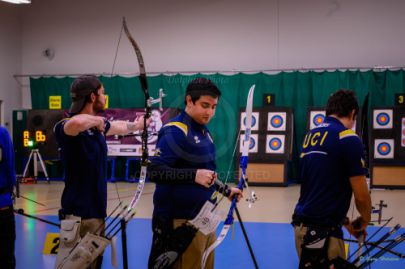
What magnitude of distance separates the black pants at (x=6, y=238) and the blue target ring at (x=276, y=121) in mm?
7094

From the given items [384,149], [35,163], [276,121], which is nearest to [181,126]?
[276,121]

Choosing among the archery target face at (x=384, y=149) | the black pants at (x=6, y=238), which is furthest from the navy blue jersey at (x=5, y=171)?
the archery target face at (x=384, y=149)

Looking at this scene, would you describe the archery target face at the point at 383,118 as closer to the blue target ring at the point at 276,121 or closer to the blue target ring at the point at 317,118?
the blue target ring at the point at 317,118

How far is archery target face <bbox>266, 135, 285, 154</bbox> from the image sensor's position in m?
9.38

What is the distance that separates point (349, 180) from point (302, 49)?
25.9 ft

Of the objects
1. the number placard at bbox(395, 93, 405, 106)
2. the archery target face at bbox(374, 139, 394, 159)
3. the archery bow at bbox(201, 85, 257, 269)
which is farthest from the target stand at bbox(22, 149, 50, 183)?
the archery bow at bbox(201, 85, 257, 269)

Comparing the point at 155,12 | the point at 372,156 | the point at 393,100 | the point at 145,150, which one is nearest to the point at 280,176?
the point at 372,156

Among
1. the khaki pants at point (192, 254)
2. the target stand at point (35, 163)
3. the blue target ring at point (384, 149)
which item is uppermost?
the khaki pants at point (192, 254)

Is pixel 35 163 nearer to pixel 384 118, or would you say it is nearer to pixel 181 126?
pixel 384 118

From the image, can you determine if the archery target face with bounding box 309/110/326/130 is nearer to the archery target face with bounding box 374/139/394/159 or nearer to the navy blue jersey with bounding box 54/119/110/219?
the archery target face with bounding box 374/139/394/159

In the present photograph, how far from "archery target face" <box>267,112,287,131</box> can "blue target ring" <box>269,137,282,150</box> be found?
21 centimetres

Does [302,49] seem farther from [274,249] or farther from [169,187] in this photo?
[169,187]

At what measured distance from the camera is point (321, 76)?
9.42 m

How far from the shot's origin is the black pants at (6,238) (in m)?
2.82
